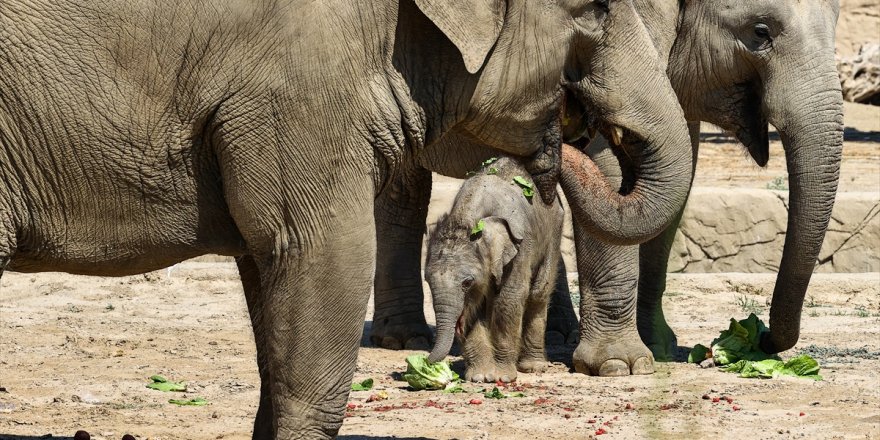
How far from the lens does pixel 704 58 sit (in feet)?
28.6

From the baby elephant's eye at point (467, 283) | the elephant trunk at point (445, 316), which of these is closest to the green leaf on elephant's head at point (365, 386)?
the elephant trunk at point (445, 316)

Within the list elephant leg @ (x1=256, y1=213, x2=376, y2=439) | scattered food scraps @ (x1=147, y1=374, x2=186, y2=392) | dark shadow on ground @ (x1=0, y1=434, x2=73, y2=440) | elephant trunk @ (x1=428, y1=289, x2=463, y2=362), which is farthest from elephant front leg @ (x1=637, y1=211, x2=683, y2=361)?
elephant leg @ (x1=256, y1=213, x2=376, y2=439)

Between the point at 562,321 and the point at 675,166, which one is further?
the point at 562,321

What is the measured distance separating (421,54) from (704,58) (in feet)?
12.8

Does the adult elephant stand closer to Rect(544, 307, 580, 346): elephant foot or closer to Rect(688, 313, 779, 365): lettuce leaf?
Rect(688, 313, 779, 365): lettuce leaf

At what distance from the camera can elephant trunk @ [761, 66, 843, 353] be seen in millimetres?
8203

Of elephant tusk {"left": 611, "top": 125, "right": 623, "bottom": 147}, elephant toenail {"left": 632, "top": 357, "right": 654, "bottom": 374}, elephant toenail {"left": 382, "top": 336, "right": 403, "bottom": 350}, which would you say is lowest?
elephant toenail {"left": 632, "top": 357, "right": 654, "bottom": 374}

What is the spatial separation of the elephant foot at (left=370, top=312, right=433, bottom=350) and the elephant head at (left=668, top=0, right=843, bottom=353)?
2.19 m

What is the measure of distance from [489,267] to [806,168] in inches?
67.0

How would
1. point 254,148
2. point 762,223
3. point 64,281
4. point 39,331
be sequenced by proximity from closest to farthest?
point 254,148, point 39,331, point 64,281, point 762,223

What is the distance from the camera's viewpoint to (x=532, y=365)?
8.82 meters

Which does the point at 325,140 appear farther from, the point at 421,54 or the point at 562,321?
the point at 562,321

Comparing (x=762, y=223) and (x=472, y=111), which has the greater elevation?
(x=762, y=223)

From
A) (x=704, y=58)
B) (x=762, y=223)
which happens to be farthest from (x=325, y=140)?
(x=762, y=223)
